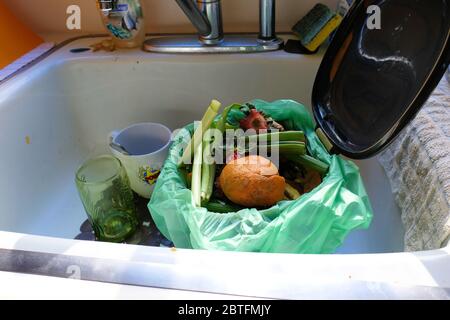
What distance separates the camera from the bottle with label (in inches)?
29.1

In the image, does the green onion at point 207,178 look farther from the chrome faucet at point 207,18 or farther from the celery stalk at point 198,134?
the chrome faucet at point 207,18

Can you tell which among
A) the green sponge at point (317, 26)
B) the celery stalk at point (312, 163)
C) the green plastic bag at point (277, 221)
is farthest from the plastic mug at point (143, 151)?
the green sponge at point (317, 26)

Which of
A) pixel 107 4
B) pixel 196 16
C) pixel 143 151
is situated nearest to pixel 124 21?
pixel 107 4

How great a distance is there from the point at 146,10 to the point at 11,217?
1.85 feet

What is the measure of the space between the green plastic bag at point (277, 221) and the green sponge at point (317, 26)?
0.33 m

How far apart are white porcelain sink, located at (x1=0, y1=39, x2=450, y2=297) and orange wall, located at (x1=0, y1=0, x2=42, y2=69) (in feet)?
0.31

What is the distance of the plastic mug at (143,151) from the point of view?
65cm

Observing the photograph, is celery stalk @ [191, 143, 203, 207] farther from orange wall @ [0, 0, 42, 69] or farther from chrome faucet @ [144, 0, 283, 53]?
orange wall @ [0, 0, 42, 69]

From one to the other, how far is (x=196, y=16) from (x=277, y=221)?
46cm

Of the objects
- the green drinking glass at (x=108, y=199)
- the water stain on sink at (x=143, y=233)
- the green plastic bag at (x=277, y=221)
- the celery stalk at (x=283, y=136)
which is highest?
the celery stalk at (x=283, y=136)

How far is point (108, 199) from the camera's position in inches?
25.3

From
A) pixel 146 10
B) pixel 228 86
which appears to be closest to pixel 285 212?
pixel 228 86

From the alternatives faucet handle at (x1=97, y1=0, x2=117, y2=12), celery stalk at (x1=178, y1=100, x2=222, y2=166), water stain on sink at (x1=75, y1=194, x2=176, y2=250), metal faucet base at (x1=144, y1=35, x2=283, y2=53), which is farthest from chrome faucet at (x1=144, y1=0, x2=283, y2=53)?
water stain on sink at (x1=75, y1=194, x2=176, y2=250)
